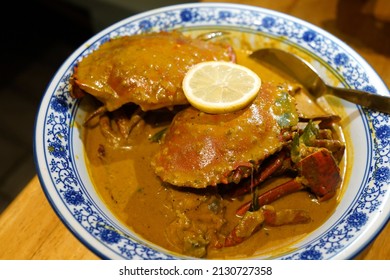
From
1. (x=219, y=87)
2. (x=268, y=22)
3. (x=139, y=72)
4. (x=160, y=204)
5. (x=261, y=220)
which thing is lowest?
(x=160, y=204)

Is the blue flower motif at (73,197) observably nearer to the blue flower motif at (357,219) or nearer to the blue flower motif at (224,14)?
the blue flower motif at (357,219)

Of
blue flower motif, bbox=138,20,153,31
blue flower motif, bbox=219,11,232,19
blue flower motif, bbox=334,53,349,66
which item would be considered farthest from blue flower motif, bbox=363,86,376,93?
blue flower motif, bbox=138,20,153,31

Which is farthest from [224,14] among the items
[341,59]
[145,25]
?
[341,59]

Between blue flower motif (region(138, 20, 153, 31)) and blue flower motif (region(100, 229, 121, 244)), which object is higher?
blue flower motif (region(138, 20, 153, 31))

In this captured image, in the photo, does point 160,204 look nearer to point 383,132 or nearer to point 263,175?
point 263,175

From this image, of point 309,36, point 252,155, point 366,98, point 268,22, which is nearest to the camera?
point 252,155

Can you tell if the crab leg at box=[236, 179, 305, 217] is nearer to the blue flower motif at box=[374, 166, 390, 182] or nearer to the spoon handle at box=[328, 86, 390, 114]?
the blue flower motif at box=[374, 166, 390, 182]
